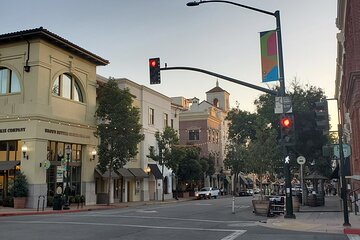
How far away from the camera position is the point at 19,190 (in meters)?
29.9

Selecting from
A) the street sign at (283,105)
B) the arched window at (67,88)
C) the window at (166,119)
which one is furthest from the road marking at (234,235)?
the window at (166,119)

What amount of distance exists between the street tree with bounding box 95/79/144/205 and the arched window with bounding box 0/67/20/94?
6.74 m

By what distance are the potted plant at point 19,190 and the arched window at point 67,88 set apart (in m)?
7.05

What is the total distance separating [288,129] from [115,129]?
19166mm

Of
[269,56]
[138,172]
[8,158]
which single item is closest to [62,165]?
[8,158]

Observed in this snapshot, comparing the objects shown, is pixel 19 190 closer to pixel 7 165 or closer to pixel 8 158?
pixel 7 165

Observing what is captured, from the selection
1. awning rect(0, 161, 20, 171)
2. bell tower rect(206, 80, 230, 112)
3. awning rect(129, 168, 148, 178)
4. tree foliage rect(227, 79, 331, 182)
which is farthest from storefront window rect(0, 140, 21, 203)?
bell tower rect(206, 80, 230, 112)

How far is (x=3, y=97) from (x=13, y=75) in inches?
69.9

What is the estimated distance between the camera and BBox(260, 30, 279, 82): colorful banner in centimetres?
1922

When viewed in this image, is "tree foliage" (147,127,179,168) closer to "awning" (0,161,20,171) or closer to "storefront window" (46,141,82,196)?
"storefront window" (46,141,82,196)

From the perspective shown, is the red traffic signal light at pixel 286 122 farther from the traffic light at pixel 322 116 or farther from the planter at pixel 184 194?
the planter at pixel 184 194

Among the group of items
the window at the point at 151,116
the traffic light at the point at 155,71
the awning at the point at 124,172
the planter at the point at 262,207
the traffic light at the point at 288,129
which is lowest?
the planter at the point at 262,207

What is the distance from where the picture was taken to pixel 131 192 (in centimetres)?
4431

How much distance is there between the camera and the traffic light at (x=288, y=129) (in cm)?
1923
